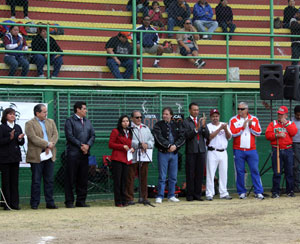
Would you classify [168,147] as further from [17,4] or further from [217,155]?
[17,4]

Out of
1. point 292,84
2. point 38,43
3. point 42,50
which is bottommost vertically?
point 292,84

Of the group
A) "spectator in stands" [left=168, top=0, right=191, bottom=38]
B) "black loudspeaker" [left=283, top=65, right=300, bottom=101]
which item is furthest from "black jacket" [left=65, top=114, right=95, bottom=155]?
"spectator in stands" [left=168, top=0, right=191, bottom=38]

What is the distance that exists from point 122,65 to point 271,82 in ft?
11.3

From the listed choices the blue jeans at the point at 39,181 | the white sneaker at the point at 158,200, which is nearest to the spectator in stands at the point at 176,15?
the white sneaker at the point at 158,200

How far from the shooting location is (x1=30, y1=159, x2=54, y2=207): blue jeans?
41.6ft

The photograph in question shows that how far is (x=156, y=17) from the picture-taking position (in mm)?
17922

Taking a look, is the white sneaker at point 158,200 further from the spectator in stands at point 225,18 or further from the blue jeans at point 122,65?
the spectator in stands at point 225,18

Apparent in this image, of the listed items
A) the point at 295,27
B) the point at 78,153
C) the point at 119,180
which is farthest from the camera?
the point at 295,27

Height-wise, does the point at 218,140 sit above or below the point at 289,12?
below

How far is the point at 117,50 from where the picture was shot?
50.7 ft

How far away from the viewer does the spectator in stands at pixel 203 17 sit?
18.1 metres

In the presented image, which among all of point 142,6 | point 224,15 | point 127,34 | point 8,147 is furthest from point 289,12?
point 8,147

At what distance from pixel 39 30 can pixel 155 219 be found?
5.73 metres

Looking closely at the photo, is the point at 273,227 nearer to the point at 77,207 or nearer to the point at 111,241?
the point at 111,241
